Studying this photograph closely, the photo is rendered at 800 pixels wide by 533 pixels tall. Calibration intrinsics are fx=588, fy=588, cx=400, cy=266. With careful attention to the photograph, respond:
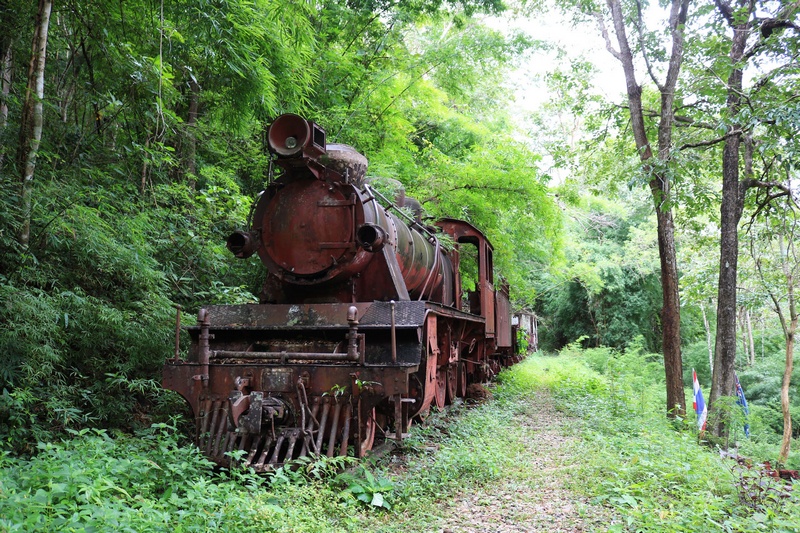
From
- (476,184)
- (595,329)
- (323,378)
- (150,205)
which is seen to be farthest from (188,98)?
(595,329)

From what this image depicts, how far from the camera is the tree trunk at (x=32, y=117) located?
5.27 meters

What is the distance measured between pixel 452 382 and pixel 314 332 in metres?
3.20

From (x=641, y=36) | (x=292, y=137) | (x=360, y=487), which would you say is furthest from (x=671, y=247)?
(x=360, y=487)

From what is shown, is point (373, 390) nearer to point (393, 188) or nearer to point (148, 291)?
point (148, 291)

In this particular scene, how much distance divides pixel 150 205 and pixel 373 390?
4.72 metres

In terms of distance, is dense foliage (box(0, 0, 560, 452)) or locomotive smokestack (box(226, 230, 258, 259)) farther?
locomotive smokestack (box(226, 230, 258, 259))

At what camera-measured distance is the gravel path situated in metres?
4.02

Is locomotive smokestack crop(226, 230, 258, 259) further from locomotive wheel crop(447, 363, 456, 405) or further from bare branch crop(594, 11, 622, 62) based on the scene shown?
bare branch crop(594, 11, 622, 62)

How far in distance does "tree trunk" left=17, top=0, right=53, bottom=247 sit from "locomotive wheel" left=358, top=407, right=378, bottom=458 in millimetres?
3469

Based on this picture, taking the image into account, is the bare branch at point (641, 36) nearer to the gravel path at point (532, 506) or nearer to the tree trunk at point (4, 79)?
the gravel path at point (532, 506)

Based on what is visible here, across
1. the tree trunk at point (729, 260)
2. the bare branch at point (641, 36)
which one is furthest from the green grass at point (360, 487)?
the bare branch at point (641, 36)

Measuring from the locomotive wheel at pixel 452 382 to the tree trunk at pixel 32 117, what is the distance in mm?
4892

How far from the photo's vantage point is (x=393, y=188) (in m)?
7.96

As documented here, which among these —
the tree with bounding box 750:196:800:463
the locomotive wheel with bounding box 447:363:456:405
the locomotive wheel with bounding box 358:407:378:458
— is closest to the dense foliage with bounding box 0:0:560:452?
the locomotive wheel with bounding box 358:407:378:458
